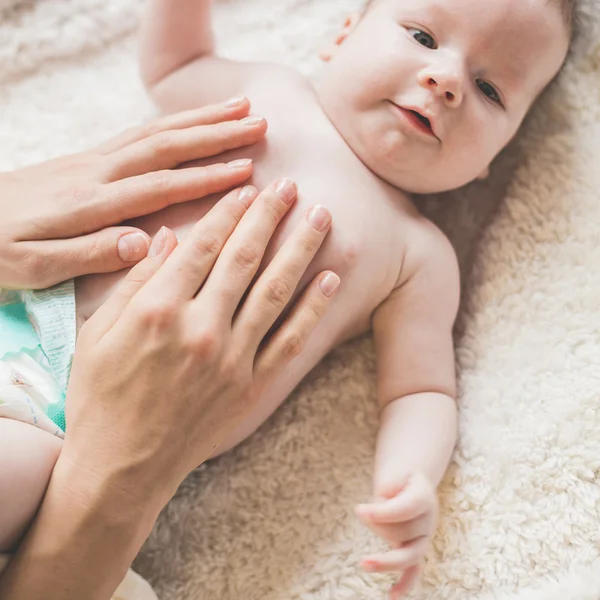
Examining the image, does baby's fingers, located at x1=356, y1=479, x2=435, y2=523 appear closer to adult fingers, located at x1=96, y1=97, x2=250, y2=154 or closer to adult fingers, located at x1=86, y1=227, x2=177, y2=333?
adult fingers, located at x1=86, y1=227, x2=177, y2=333

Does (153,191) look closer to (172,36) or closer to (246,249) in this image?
(246,249)

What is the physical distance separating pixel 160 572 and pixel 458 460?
1.48ft

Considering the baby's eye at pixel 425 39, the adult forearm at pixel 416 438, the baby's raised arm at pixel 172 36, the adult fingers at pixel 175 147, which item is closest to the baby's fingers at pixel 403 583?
the adult forearm at pixel 416 438

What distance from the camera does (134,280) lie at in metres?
0.83

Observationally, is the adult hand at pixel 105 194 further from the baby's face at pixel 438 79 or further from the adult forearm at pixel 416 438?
the adult forearm at pixel 416 438

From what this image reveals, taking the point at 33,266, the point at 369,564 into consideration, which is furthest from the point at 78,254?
the point at 369,564

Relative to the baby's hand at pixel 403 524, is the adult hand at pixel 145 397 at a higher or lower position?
higher

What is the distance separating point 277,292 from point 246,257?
0.18 ft

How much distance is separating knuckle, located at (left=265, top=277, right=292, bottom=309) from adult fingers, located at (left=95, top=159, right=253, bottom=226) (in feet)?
0.54

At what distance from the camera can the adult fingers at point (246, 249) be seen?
2.67ft

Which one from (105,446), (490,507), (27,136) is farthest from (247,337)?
(27,136)

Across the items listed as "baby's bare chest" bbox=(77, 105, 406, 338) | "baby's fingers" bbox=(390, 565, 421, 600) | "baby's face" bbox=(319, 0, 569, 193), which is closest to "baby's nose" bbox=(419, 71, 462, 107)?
"baby's face" bbox=(319, 0, 569, 193)

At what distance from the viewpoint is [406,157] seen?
1.00m

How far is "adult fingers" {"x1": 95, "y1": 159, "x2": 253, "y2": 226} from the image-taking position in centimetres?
89
